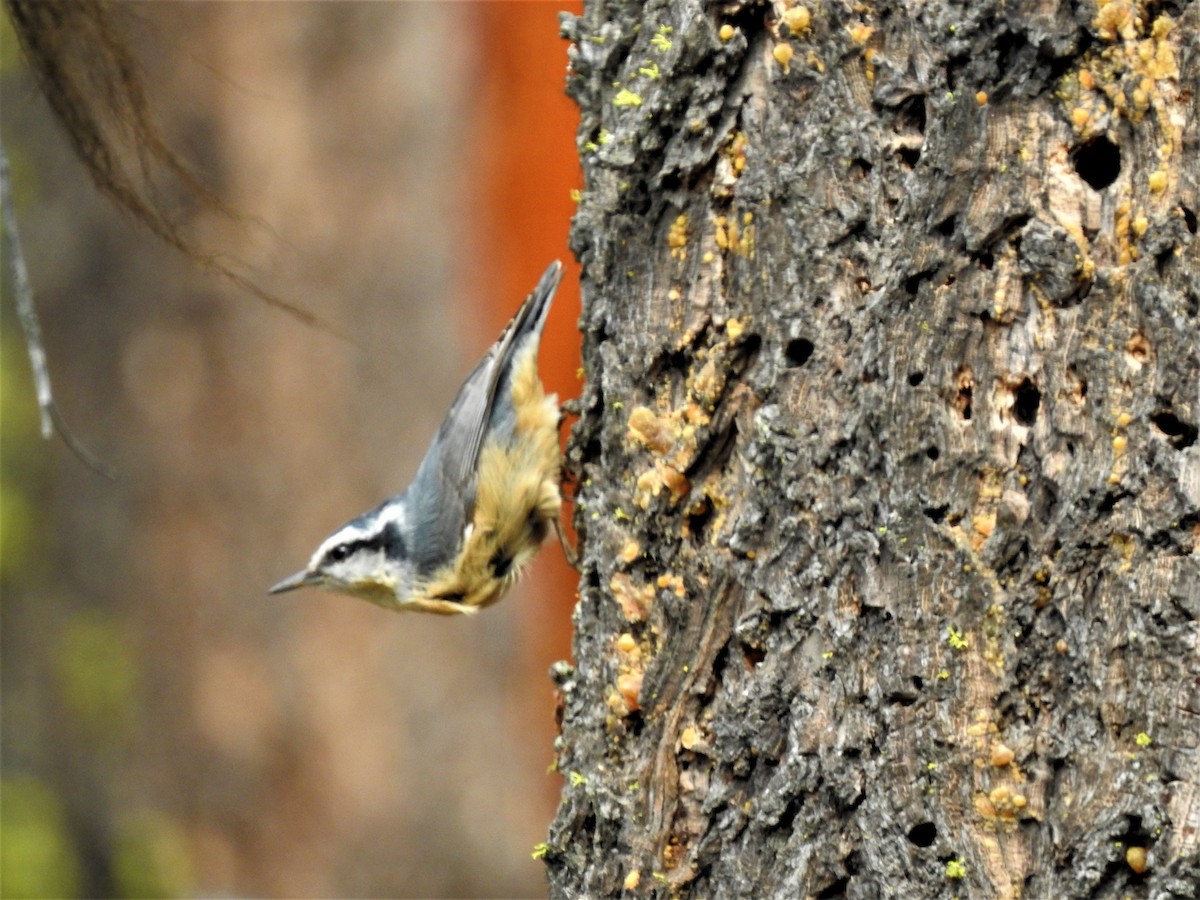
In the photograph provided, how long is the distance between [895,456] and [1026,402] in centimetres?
19

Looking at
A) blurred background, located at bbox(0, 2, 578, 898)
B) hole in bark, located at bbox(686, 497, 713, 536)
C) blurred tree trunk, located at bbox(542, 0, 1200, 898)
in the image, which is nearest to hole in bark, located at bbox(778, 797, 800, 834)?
blurred tree trunk, located at bbox(542, 0, 1200, 898)

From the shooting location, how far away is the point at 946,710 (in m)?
1.82

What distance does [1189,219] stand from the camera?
1710 millimetres

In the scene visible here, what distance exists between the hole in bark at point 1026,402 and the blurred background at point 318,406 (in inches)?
125

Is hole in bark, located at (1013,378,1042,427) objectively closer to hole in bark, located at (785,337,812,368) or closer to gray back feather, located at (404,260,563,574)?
hole in bark, located at (785,337,812,368)

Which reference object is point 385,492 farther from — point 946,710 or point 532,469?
point 946,710

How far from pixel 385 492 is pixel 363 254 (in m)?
0.93

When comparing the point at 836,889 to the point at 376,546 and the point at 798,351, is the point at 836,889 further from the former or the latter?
the point at 376,546

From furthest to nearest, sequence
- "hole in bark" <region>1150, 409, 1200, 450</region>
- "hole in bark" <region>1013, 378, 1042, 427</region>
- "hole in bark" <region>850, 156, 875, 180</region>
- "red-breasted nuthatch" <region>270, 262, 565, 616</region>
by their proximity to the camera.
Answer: "red-breasted nuthatch" <region>270, 262, 565, 616</region> → "hole in bark" <region>850, 156, 875, 180</region> → "hole in bark" <region>1013, 378, 1042, 427</region> → "hole in bark" <region>1150, 409, 1200, 450</region>

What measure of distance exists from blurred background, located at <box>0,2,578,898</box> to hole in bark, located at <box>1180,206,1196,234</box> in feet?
10.8

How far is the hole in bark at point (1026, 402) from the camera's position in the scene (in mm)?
1805

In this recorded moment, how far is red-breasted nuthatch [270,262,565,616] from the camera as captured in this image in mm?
3400

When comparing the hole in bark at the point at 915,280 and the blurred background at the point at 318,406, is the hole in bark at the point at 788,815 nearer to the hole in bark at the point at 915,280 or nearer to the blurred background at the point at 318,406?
the hole in bark at the point at 915,280

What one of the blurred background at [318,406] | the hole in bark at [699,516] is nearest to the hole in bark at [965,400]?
the hole in bark at [699,516]
